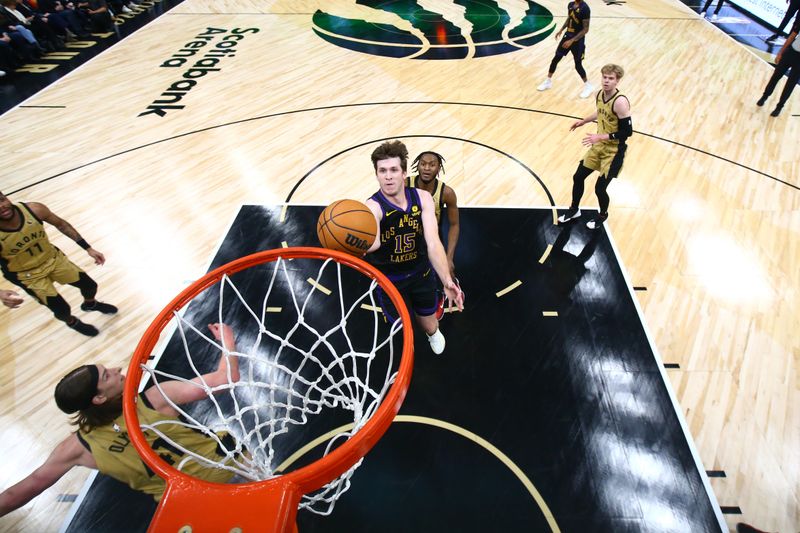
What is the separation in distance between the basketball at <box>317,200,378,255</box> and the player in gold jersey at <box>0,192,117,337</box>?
2.51 meters

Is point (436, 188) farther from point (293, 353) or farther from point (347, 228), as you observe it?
point (293, 353)

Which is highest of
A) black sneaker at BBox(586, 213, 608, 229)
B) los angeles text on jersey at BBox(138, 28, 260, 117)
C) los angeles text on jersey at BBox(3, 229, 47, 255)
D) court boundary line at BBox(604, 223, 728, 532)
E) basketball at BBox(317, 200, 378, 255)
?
basketball at BBox(317, 200, 378, 255)

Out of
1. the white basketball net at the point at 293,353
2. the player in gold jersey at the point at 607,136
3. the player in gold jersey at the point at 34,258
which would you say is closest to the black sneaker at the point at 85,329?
the player in gold jersey at the point at 34,258

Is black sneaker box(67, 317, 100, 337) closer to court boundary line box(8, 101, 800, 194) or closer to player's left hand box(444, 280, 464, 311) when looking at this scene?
court boundary line box(8, 101, 800, 194)

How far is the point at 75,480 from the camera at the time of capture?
9.48 feet

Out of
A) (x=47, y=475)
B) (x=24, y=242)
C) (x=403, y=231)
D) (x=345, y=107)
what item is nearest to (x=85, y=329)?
(x=24, y=242)

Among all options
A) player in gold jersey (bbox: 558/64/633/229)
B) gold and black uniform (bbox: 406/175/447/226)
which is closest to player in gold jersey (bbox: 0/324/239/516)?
gold and black uniform (bbox: 406/175/447/226)

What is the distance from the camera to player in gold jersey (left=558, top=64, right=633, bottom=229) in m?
3.77

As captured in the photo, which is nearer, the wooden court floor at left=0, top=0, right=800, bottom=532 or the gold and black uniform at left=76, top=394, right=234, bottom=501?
the gold and black uniform at left=76, top=394, right=234, bottom=501

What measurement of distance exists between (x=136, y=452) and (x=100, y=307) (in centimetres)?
259

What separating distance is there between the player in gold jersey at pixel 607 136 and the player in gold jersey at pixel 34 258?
15.9 ft

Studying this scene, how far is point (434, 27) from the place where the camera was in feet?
33.9

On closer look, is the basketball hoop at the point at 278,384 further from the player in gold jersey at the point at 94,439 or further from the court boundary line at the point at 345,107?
the court boundary line at the point at 345,107

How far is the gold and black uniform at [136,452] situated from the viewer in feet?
6.62
